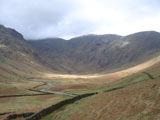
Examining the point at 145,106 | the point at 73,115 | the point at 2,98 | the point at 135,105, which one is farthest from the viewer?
the point at 2,98

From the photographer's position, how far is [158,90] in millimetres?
26250

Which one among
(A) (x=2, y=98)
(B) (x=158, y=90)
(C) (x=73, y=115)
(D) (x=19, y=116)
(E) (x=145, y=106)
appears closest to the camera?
(E) (x=145, y=106)

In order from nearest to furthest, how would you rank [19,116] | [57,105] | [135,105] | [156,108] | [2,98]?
1. [156,108]
2. [135,105]
3. [19,116]
4. [57,105]
5. [2,98]

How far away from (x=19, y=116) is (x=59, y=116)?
864 cm

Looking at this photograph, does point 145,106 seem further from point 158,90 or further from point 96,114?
point 96,114

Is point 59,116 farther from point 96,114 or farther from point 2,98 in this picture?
point 2,98

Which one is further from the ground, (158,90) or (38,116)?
(158,90)

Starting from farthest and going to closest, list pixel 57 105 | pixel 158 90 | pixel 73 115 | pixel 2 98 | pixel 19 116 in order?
pixel 2 98 < pixel 57 105 < pixel 19 116 < pixel 73 115 < pixel 158 90

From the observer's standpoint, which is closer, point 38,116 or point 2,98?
point 38,116

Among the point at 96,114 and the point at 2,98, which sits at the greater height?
the point at 2,98

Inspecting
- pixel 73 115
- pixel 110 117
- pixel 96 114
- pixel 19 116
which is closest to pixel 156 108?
pixel 110 117

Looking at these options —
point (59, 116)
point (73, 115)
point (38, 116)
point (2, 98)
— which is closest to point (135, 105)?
point (73, 115)

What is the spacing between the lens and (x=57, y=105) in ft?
125

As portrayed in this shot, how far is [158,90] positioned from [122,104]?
5811mm
